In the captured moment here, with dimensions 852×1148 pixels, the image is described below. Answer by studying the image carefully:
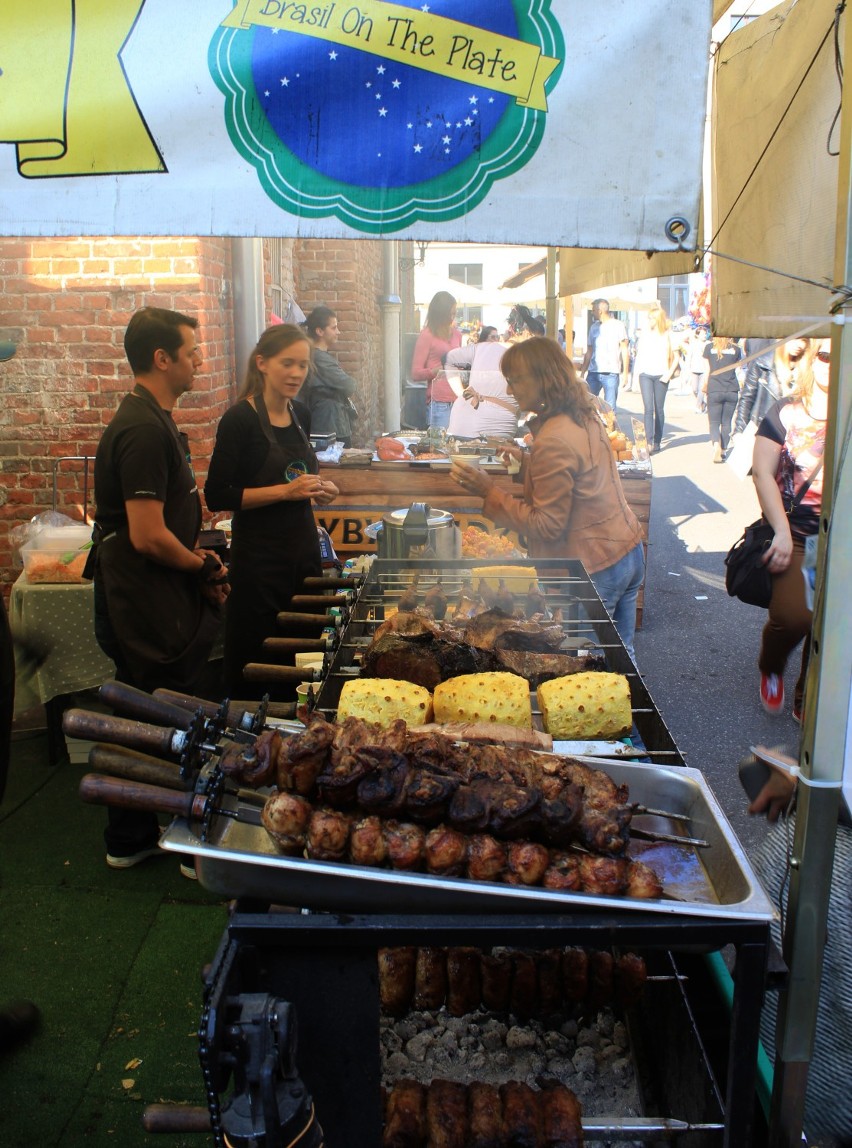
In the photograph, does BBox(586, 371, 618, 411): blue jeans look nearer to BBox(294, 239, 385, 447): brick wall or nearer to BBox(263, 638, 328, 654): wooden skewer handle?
BBox(294, 239, 385, 447): brick wall

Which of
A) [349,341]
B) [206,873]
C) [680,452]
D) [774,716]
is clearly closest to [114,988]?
[206,873]

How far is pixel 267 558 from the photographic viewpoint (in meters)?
4.71

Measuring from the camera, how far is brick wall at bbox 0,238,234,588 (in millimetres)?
5637

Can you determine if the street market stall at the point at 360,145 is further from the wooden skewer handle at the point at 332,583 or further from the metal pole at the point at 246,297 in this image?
the metal pole at the point at 246,297

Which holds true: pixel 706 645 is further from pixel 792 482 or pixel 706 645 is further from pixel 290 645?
pixel 290 645

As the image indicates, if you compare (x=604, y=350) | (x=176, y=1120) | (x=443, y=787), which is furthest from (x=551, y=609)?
(x=604, y=350)

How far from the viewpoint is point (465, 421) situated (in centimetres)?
995

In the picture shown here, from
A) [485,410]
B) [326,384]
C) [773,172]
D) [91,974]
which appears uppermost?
[773,172]

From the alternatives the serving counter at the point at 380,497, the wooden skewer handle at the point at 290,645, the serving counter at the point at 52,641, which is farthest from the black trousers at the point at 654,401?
the wooden skewer handle at the point at 290,645

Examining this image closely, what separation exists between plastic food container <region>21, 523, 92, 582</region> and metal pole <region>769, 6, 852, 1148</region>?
4.18m

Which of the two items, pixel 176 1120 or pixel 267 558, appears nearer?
pixel 176 1120

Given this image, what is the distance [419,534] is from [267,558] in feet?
2.70

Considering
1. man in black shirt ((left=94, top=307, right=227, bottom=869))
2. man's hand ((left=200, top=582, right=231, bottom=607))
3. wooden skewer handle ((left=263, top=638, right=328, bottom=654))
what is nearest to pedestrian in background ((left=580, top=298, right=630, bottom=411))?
man's hand ((left=200, top=582, right=231, bottom=607))

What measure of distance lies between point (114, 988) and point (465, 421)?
751 cm
